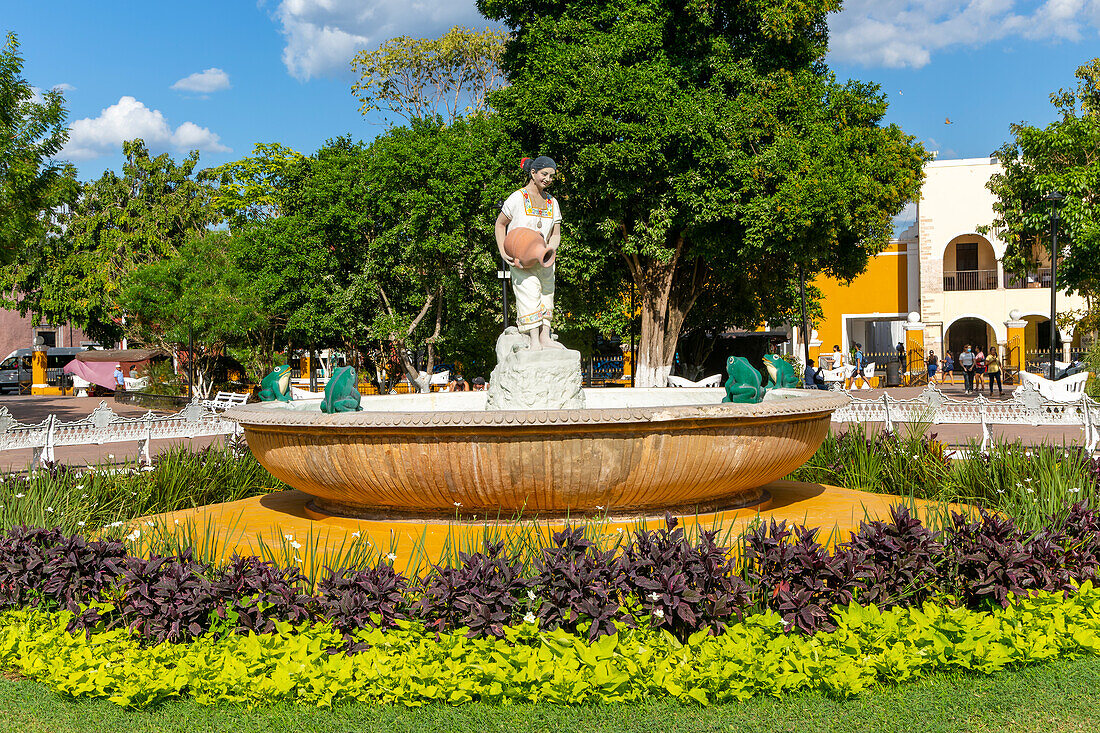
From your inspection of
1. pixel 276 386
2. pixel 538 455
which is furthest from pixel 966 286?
pixel 538 455

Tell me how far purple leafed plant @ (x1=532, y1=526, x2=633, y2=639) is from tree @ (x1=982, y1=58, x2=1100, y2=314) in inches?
729

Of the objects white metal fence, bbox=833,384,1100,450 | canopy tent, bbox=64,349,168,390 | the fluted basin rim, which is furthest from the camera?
canopy tent, bbox=64,349,168,390

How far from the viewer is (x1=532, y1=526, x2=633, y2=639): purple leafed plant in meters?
3.85

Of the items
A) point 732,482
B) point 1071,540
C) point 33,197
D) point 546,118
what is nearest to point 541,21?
point 546,118

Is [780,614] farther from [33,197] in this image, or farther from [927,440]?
[33,197]

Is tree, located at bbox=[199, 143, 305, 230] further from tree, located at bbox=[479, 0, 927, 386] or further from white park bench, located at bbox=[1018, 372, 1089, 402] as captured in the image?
white park bench, located at bbox=[1018, 372, 1089, 402]

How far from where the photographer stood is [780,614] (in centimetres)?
398

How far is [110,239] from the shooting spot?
40281 mm

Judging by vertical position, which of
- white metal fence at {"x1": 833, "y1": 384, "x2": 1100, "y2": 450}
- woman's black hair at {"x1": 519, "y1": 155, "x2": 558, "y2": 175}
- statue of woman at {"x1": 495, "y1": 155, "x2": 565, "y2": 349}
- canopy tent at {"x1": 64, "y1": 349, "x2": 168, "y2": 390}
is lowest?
white metal fence at {"x1": 833, "y1": 384, "x2": 1100, "y2": 450}

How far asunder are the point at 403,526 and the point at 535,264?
2.64 m

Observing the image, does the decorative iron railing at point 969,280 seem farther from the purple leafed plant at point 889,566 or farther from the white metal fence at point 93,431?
the purple leafed plant at point 889,566

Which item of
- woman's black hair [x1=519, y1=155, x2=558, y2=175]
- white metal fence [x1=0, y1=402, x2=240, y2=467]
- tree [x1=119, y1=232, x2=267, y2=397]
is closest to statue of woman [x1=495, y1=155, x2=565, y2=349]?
woman's black hair [x1=519, y1=155, x2=558, y2=175]

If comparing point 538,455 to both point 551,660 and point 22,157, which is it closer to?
point 551,660

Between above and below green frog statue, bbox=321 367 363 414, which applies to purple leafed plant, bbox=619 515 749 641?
below
